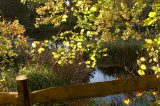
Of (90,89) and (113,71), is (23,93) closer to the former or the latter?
(90,89)

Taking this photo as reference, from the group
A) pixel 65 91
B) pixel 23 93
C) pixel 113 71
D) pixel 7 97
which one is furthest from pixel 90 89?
pixel 113 71

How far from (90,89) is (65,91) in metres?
0.19

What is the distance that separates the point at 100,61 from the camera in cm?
812

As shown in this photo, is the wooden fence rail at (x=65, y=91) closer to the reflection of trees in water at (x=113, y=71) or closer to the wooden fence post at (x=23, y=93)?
the wooden fence post at (x=23, y=93)

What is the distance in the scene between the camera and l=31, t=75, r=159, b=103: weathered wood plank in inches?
53.5

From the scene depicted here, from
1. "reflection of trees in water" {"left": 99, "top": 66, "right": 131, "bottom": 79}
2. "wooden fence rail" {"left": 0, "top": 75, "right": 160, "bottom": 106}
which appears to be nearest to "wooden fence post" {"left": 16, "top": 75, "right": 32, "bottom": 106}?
"wooden fence rail" {"left": 0, "top": 75, "right": 160, "bottom": 106}

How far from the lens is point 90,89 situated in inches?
55.6

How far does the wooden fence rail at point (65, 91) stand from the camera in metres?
1.31

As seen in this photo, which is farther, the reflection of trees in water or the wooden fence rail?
the reflection of trees in water

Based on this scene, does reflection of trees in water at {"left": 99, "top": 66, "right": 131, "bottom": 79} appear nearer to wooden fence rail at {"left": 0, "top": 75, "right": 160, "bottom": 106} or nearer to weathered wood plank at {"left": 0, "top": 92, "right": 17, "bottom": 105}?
wooden fence rail at {"left": 0, "top": 75, "right": 160, "bottom": 106}

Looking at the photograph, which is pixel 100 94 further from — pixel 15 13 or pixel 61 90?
pixel 15 13

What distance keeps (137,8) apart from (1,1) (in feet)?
72.1

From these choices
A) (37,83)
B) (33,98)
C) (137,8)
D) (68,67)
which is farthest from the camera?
(68,67)

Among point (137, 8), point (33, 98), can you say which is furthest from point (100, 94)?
point (137, 8)
